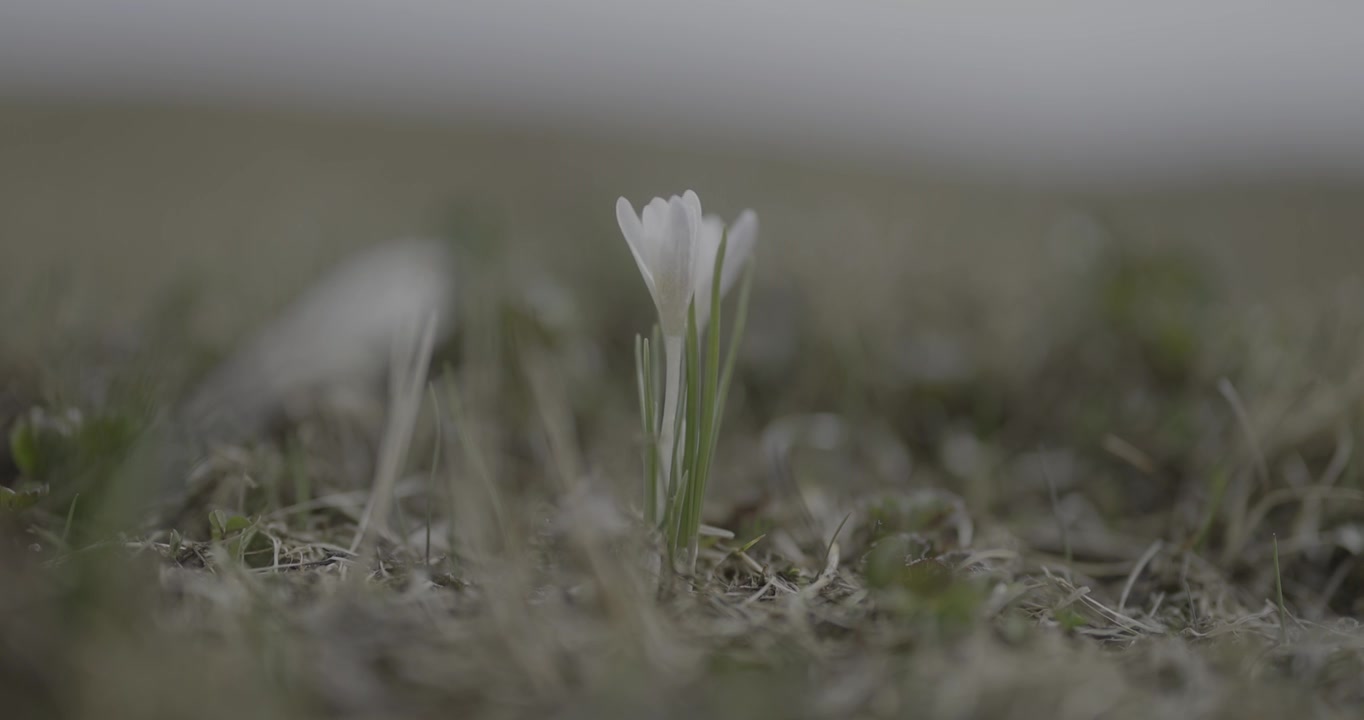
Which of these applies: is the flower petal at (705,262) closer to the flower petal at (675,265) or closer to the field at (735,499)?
the flower petal at (675,265)

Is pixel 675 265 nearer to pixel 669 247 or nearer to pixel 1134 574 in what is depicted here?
pixel 669 247

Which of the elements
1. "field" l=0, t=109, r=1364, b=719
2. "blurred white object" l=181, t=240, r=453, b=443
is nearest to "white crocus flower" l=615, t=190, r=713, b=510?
→ "field" l=0, t=109, r=1364, b=719

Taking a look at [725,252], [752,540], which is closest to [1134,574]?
[752,540]

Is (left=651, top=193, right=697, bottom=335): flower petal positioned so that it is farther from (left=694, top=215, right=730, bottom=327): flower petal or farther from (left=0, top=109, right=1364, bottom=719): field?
(left=0, top=109, right=1364, bottom=719): field

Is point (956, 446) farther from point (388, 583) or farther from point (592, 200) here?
point (592, 200)

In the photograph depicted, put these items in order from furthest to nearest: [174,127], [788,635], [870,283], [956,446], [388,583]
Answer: [174,127] → [870,283] → [956,446] → [388,583] → [788,635]

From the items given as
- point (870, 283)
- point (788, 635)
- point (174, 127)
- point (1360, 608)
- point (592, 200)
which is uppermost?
point (174, 127)

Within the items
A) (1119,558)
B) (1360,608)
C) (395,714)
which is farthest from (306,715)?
(1360,608)

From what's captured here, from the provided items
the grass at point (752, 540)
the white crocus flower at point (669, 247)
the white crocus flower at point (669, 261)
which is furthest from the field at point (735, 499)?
the white crocus flower at point (669, 247)
